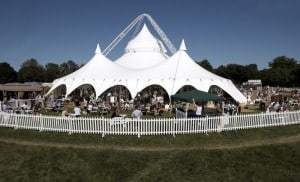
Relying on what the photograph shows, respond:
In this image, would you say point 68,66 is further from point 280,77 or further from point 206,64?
point 280,77

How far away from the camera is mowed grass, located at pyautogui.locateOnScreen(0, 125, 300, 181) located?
37.9 ft

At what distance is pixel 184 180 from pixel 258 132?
6.33 m

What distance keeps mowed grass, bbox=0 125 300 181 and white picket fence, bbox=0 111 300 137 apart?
446mm

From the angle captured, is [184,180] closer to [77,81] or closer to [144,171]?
[144,171]

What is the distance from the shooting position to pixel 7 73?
9819 centimetres

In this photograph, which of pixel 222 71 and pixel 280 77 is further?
pixel 222 71

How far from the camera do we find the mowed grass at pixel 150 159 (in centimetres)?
1154

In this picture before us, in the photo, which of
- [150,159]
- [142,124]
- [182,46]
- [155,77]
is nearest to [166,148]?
[150,159]

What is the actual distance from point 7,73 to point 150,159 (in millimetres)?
95865

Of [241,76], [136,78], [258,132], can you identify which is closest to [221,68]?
[241,76]

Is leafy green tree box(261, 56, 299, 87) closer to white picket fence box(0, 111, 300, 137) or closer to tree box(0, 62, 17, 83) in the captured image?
white picket fence box(0, 111, 300, 137)

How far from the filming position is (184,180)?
36.6 feet

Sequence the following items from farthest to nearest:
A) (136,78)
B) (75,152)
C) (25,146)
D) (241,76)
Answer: (241,76), (136,78), (25,146), (75,152)

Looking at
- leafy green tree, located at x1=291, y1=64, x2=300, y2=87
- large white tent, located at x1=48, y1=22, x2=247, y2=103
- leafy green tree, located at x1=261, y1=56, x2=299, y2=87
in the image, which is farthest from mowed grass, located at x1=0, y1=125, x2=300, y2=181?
leafy green tree, located at x1=261, y1=56, x2=299, y2=87
